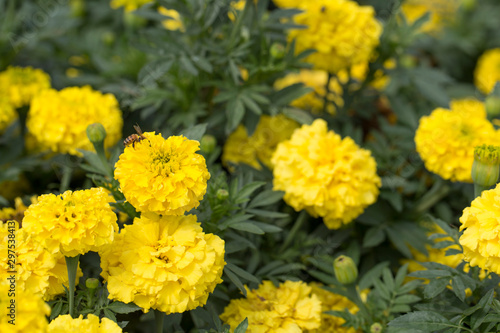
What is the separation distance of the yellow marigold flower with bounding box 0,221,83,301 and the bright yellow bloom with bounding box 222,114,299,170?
73 centimetres

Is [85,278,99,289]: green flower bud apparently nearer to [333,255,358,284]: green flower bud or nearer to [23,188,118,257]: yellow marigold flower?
[23,188,118,257]: yellow marigold flower

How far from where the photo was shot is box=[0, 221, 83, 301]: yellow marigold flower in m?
0.96

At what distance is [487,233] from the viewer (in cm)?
96

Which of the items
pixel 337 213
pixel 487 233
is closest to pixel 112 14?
pixel 337 213

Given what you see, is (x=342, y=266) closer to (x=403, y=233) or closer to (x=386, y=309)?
(x=386, y=309)

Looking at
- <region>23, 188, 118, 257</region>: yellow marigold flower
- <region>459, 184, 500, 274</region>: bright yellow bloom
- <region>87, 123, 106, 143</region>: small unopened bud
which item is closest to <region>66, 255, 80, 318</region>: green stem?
<region>23, 188, 118, 257</region>: yellow marigold flower

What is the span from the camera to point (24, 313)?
78cm

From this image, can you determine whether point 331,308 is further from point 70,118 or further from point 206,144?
point 70,118

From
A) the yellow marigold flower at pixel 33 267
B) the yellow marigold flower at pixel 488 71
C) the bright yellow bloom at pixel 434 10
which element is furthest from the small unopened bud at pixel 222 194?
the bright yellow bloom at pixel 434 10

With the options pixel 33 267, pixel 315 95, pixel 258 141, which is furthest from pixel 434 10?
pixel 33 267

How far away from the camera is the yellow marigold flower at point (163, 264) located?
0.95 meters

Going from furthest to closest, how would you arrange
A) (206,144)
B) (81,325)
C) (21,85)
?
(21,85), (206,144), (81,325)

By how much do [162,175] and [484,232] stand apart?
23.4 inches

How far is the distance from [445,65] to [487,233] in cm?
164
